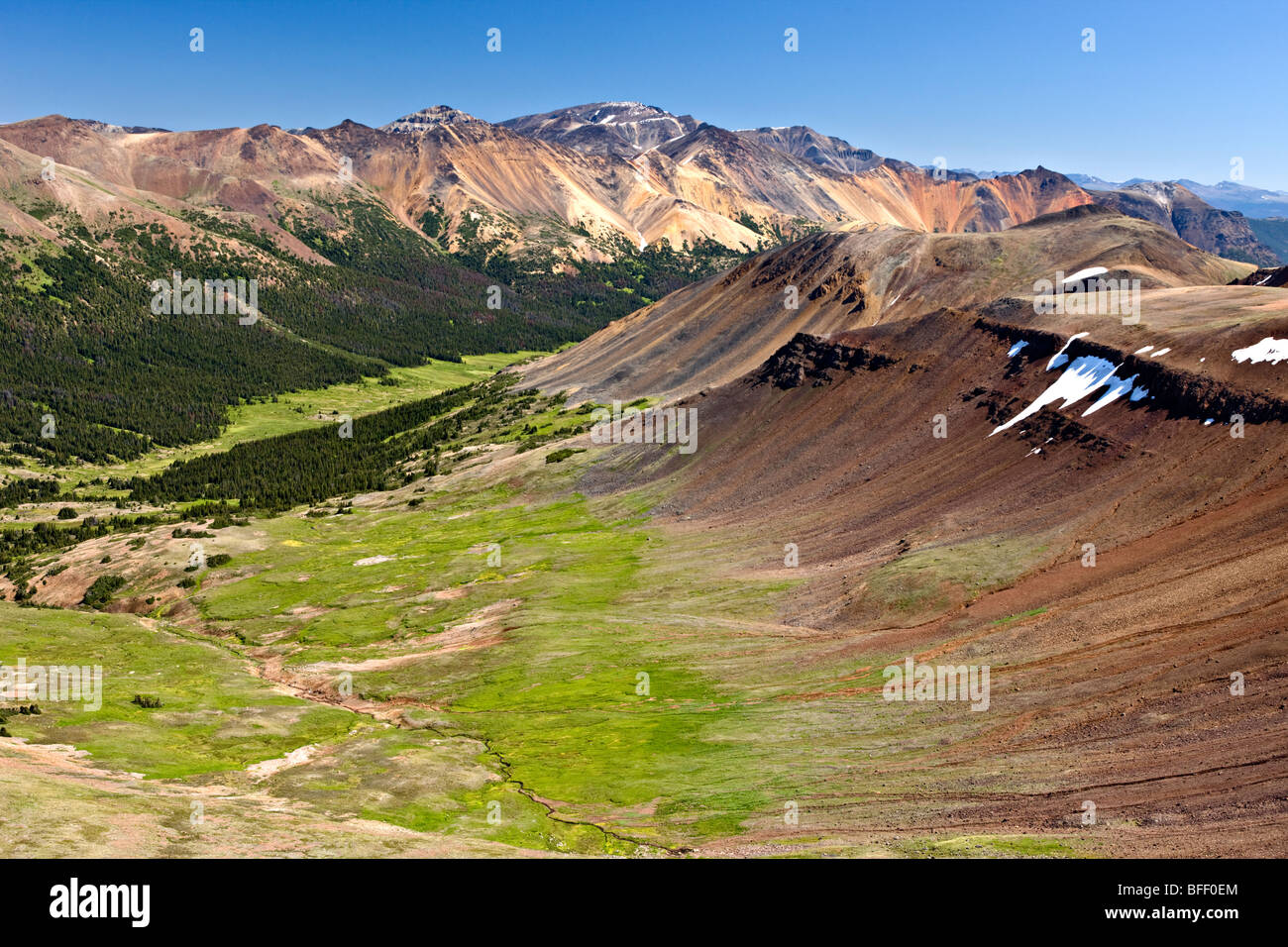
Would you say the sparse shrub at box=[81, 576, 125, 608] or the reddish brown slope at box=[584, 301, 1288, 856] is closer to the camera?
the reddish brown slope at box=[584, 301, 1288, 856]

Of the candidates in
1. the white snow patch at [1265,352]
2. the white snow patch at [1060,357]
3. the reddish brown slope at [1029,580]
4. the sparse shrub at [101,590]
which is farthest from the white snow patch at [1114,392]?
the sparse shrub at [101,590]

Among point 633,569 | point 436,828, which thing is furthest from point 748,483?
point 436,828

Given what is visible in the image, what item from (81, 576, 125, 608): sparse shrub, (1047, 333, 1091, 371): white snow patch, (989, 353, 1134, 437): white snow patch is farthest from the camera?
(1047, 333, 1091, 371): white snow patch

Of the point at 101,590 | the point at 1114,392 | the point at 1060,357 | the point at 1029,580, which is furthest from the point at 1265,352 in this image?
the point at 101,590

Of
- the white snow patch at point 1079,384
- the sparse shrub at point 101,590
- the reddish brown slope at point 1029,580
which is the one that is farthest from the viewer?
the sparse shrub at point 101,590

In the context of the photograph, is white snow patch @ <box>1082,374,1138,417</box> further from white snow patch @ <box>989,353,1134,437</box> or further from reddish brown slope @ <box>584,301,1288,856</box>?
reddish brown slope @ <box>584,301,1288,856</box>

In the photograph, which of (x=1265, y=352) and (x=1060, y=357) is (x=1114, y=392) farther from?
(x=1060, y=357)

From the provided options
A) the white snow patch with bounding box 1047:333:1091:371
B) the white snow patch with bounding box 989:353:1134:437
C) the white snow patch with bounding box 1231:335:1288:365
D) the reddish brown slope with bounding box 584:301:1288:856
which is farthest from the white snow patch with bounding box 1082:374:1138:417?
the white snow patch with bounding box 1047:333:1091:371

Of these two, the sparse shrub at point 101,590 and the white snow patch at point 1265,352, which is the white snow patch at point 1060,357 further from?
the sparse shrub at point 101,590
